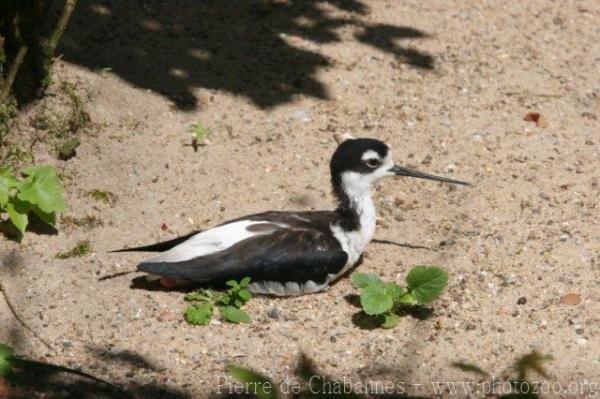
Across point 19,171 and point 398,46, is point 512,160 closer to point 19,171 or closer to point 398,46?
point 398,46

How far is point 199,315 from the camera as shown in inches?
210

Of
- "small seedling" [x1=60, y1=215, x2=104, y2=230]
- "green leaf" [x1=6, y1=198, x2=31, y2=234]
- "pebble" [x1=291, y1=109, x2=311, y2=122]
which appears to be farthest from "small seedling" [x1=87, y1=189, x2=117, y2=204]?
"pebble" [x1=291, y1=109, x2=311, y2=122]

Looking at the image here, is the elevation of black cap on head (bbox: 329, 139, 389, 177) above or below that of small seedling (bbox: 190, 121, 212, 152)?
above

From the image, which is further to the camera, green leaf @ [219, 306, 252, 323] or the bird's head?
the bird's head

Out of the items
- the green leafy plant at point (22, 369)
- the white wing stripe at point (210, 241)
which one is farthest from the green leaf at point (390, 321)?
A: the green leafy plant at point (22, 369)

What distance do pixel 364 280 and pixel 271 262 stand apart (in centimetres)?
53

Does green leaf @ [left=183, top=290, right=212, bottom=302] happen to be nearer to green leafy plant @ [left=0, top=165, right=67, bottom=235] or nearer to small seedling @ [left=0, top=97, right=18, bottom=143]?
green leafy plant @ [left=0, top=165, right=67, bottom=235]

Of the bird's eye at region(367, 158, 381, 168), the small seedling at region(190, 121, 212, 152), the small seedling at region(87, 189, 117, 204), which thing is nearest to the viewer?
the bird's eye at region(367, 158, 381, 168)

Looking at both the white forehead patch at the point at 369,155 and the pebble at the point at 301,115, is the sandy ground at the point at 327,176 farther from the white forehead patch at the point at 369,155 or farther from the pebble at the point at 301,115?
the white forehead patch at the point at 369,155

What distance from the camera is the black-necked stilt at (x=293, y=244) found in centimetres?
556

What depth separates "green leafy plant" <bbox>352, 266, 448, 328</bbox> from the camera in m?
5.27

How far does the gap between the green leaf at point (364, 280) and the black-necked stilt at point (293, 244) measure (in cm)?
28

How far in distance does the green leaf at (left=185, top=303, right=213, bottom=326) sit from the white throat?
893 millimetres

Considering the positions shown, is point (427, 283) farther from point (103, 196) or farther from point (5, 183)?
point (5, 183)
